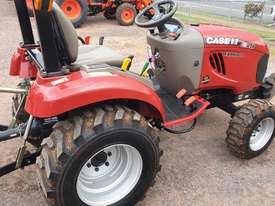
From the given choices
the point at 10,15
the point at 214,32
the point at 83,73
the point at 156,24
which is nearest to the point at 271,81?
the point at 214,32

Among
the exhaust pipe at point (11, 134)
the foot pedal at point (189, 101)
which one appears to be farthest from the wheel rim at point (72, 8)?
the exhaust pipe at point (11, 134)

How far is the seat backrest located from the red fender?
137 mm

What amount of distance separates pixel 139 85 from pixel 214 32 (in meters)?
1.16

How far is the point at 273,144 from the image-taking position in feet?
11.9

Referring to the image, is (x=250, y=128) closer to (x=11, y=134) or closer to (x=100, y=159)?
(x=100, y=159)

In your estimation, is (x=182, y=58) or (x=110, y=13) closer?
(x=182, y=58)

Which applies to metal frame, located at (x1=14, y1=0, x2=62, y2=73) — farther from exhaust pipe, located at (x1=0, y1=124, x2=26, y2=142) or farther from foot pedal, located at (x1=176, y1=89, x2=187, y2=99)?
foot pedal, located at (x1=176, y1=89, x2=187, y2=99)

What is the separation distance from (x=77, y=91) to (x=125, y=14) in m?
8.03

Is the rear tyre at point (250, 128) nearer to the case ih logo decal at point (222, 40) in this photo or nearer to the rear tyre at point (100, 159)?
the case ih logo decal at point (222, 40)

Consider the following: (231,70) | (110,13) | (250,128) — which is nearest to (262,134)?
(250,128)

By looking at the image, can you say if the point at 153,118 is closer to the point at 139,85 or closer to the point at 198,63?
the point at 139,85

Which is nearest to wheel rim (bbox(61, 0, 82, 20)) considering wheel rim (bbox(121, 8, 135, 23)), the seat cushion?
wheel rim (bbox(121, 8, 135, 23))

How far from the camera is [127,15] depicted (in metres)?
9.76

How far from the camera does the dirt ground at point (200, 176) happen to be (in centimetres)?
273
